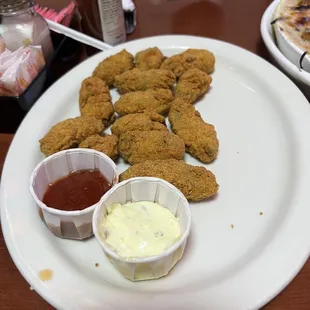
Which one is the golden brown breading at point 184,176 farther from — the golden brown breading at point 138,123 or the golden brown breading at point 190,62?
the golden brown breading at point 190,62

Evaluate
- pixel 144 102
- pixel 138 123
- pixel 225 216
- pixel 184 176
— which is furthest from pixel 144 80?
pixel 225 216

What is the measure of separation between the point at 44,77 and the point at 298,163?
92 cm

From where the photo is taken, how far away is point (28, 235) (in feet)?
3.37

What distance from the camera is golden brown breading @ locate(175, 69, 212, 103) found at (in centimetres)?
137

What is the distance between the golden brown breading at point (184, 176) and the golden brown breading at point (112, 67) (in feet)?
1.54

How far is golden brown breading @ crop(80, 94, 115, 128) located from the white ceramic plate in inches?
3.4

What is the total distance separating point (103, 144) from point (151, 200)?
260 millimetres

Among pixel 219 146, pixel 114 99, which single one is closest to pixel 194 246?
pixel 219 146

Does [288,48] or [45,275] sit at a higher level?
[288,48]

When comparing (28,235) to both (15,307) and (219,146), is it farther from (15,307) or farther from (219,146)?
(219,146)

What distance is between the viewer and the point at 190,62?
1.46 metres

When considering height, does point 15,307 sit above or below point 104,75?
below

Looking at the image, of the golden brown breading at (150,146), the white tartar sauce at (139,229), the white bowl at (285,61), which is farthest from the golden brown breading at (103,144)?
the white bowl at (285,61)

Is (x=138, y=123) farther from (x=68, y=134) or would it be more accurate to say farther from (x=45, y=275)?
(x=45, y=275)
